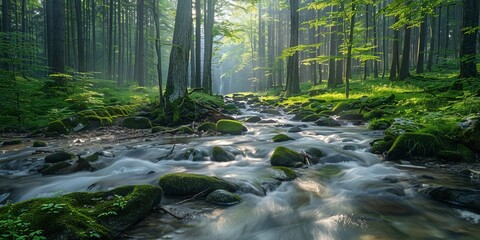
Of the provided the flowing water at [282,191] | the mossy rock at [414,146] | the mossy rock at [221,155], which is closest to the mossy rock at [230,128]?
the flowing water at [282,191]

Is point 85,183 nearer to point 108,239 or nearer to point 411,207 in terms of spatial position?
point 108,239

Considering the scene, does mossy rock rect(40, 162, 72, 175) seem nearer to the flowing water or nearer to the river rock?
the flowing water

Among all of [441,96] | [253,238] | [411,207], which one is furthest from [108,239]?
[441,96]

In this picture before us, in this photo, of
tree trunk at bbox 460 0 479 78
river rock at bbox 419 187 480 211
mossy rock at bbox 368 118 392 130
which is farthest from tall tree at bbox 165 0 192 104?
tree trunk at bbox 460 0 479 78

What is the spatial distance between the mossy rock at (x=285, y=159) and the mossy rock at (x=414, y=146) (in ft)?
6.28

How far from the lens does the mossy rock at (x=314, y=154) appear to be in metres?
6.46

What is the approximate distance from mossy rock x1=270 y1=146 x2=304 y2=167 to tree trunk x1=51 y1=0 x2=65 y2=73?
13.7 m

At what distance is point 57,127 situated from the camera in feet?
31.7

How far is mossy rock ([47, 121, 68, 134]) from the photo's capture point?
962 cm

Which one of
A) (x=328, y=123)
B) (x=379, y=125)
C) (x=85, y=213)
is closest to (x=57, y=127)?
(x=85, y=213)

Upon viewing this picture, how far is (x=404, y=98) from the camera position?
39.4ft

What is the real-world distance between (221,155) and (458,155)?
4699 millimetres

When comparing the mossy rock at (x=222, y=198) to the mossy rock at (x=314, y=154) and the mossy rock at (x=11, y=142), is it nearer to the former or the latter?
the mossy rock at (x=314, y=154)

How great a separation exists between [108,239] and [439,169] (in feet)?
18.1
